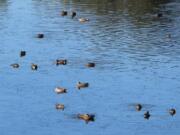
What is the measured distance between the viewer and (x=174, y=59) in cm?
8894

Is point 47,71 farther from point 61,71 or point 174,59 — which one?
point 174,59

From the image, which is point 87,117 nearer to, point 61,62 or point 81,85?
point 81,85

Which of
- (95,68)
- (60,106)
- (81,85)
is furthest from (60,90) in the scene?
(95,68)

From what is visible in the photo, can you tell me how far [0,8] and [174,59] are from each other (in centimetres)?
4888

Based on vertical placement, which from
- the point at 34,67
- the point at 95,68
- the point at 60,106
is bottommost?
the point at 95,68

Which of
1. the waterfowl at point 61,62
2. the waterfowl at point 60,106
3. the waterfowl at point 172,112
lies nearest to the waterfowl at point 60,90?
the waterfowl at point 60,106

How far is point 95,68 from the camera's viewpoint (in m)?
84.2

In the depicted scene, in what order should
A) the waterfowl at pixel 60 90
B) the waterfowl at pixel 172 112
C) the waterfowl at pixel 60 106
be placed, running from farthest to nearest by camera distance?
1. the waterfowl at pixel 60 90
2. the waterfowl at pixel 60 106
3. the waterfowl at pixel 172 112

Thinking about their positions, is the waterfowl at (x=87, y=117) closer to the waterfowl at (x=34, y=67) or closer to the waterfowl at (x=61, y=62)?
the waterfowl at (x=34, y=67)

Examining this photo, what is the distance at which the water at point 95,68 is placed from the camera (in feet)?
213

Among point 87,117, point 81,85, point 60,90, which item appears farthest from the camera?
point 81,85

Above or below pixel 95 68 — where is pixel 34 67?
above

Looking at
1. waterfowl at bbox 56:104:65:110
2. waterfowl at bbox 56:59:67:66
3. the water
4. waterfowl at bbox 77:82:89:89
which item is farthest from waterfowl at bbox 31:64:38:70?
waterfowl at bbox 56:104:65:110

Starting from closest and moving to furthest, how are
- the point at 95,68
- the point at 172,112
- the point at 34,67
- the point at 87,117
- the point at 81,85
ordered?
1. the point at 87,117
2. the point at 172,112
3. the point at 81,85
4. the point at 34,67
5. the point at 95,68
